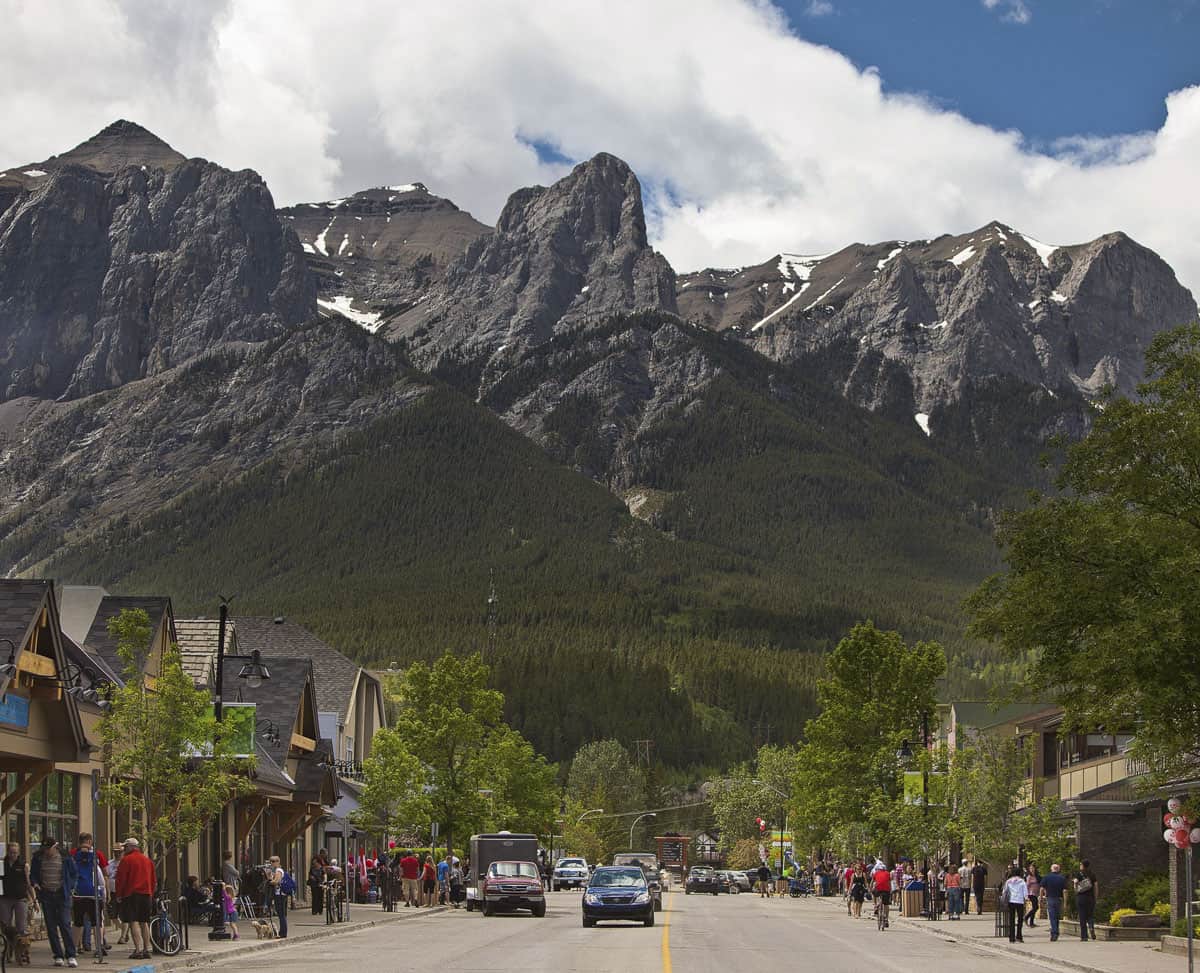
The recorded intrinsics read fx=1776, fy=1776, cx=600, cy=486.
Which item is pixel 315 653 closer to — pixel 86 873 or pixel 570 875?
pixel 570 875

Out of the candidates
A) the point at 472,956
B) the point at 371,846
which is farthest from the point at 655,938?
the point at 371,846

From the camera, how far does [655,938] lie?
4084cm

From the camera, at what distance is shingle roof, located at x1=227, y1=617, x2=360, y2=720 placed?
83562 mm

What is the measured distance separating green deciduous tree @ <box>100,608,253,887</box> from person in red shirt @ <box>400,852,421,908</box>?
26.3 meters

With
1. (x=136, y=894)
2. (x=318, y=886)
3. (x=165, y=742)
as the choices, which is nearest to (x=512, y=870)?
(x=318, y=886)

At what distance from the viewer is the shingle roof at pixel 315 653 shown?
274 ft

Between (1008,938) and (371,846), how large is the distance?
142 ft

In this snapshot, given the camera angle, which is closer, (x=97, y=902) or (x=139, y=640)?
(x=97, y=902)

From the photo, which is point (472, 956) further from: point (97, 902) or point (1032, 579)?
point (1032, 579)

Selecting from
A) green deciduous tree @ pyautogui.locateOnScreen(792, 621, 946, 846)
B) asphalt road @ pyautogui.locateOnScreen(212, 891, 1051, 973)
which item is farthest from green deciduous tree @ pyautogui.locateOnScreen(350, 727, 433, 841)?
green deciduous tree @ pyautogui.locateOnScreen(792, 621, 946, 846)

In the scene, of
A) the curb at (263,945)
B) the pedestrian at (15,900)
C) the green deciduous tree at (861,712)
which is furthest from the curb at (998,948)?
the green deciduous tree at (861,712)

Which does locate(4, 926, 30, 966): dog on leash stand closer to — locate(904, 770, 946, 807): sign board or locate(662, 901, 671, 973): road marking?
locate(662, 901, 671, 973): road marking

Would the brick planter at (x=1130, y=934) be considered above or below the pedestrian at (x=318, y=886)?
below

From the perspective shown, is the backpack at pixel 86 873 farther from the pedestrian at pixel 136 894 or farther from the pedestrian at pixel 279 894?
the pedestrian at pixel 279 894
